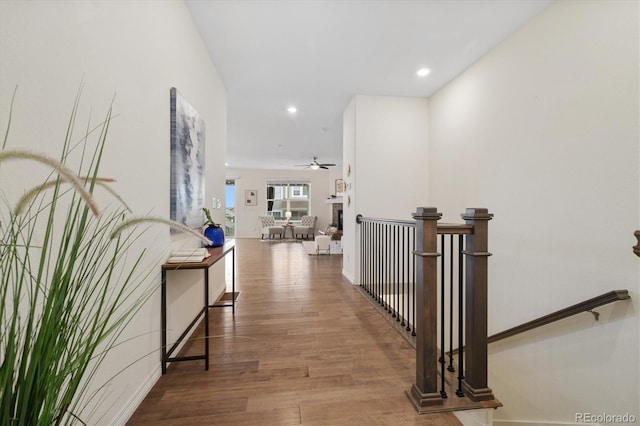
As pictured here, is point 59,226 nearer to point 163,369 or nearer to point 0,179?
point 0,179

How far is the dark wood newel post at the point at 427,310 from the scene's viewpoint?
1539 millimetres

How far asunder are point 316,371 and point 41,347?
1.71 m

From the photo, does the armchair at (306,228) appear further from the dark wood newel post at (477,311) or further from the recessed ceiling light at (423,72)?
the dark wood newel post at (477,311)

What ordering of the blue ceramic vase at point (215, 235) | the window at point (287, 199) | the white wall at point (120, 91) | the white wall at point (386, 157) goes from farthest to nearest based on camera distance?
the window at point (287, 199), the white wall at point (386, 157), the blue ceramic vase at point (215, 235), the white wall at point (120, 91)

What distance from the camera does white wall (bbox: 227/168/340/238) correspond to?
1081cm

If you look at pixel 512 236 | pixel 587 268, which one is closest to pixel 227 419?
pixel 587 268

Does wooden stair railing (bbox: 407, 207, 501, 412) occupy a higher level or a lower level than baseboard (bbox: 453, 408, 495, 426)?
higher

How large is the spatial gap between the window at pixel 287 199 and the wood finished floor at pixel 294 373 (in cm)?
820

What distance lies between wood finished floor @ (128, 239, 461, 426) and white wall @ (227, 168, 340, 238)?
8.02 metres

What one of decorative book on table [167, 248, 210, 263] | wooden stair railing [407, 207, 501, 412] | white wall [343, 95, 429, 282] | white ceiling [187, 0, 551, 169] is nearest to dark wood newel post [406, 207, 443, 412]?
wooden stair railing [407, 207, 501, 412]

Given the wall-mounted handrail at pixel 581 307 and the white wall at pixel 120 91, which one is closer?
the white wall at pixel 120 91

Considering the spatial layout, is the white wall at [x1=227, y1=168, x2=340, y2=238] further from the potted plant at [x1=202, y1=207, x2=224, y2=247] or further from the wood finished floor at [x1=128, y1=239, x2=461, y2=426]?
the potted plant at [x1=202, y1=207, x2=224, y2=247]

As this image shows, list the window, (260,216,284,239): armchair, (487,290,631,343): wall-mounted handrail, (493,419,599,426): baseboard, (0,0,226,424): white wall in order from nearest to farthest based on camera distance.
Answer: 1. (0,0,226,424): white wall
2. (487,290,631,343): wall-mounted handrail
3. (493,419,599,426): baseboard
4. (260,216,284,239): armchair
5. the window

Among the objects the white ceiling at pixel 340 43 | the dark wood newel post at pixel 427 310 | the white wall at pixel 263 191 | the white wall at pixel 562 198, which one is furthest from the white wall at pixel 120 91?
the white wall at pixel 263 191
